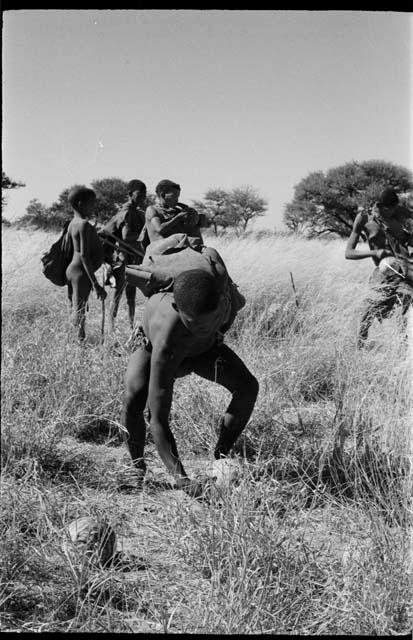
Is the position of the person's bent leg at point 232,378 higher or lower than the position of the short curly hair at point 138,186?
lower

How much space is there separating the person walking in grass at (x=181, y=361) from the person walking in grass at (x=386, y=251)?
2.61 meters

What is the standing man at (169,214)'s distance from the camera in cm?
561

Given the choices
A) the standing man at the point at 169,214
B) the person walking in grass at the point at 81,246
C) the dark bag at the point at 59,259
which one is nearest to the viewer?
the standing man at the point at 169,214

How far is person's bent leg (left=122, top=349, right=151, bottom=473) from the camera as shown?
3.47 metres

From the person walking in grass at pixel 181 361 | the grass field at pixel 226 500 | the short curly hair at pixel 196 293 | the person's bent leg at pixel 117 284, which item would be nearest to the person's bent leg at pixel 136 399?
the person walking in grass at pixel 181 361

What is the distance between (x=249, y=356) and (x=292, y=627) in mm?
2781

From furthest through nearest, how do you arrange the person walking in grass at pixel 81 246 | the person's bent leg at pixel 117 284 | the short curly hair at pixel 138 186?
the short curly hair at pixel 138 186, the person's bent leg at pixel 117 284, the person walking in grass at pixel 81 246

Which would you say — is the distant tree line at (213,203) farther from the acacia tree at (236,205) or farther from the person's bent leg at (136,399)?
the person's bent leg at (136,399)

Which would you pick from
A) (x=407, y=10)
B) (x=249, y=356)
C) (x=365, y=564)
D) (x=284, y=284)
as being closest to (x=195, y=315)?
(x=365, y=564)

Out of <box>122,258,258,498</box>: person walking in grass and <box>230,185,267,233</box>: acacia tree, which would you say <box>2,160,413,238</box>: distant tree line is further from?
<box>122,258,258,498</box>: person walking in grass

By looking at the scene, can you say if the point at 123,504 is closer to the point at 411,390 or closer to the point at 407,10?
the point at 411,390

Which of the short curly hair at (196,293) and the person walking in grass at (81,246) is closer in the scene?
the short curly hair at (196,293)

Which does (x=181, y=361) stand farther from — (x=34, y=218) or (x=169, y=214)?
(x=34, y=218)

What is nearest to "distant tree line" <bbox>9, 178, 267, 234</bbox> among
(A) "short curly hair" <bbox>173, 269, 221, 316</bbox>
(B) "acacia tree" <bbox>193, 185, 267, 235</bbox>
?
(B) "acacia tree" <bbox>193, 185, 267, 235</bbox>
